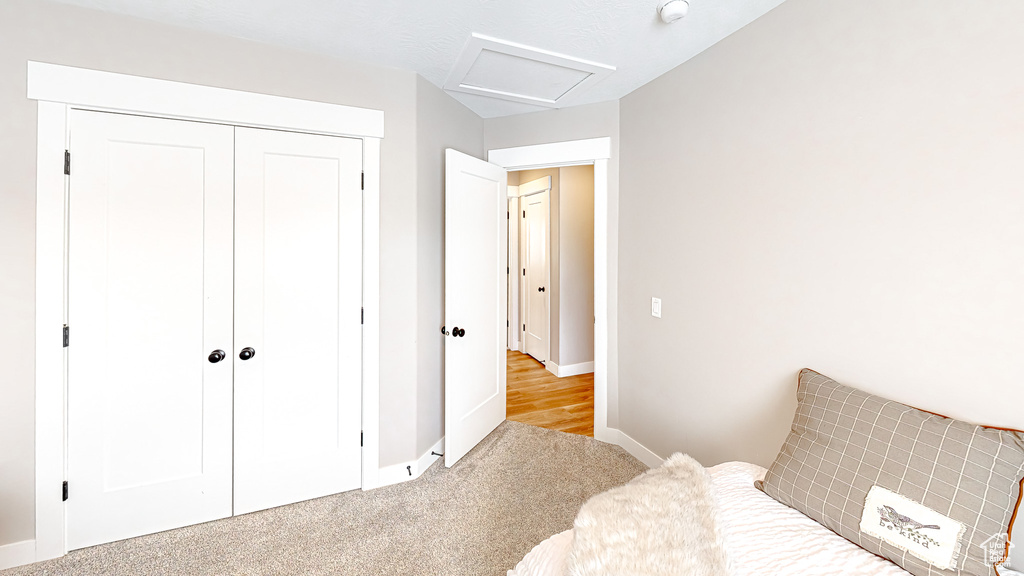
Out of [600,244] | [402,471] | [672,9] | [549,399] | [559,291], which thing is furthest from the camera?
[559,291]

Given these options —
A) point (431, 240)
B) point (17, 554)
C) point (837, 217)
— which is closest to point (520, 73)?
point (431, 240)

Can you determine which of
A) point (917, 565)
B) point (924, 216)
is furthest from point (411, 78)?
point (917, 565)

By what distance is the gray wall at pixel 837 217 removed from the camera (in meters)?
1.15

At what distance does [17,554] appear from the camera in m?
1.73

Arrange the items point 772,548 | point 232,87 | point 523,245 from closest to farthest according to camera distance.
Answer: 1. point 772,548
2. point 232,87
3. point 523,245

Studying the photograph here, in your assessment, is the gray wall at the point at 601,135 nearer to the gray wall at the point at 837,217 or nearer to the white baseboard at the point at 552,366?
the gray wall at the point at 837,217

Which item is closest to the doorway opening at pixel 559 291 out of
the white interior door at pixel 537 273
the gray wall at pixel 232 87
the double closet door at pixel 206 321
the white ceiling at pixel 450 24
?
the white interior door at pixel 537 273

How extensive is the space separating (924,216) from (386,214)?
91.3 inches

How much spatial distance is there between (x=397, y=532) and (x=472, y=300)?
1395 millimetres

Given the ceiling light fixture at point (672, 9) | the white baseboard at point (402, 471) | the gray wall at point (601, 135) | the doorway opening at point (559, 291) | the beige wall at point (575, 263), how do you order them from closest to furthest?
the ceiling light fixture at point (672, 9) < the white baseboard at point (402, 471) < the gray wall at point (601, 135) < the doorway opening at point (559, 291) < the beige wall at point (575, 263)

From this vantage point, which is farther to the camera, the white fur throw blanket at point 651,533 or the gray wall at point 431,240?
the gray wall at point 431,240

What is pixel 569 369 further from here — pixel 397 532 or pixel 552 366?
pixel 397 532

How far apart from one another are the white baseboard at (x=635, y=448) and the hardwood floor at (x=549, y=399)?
0.74 ft

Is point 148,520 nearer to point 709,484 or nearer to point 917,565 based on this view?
point 709,484
